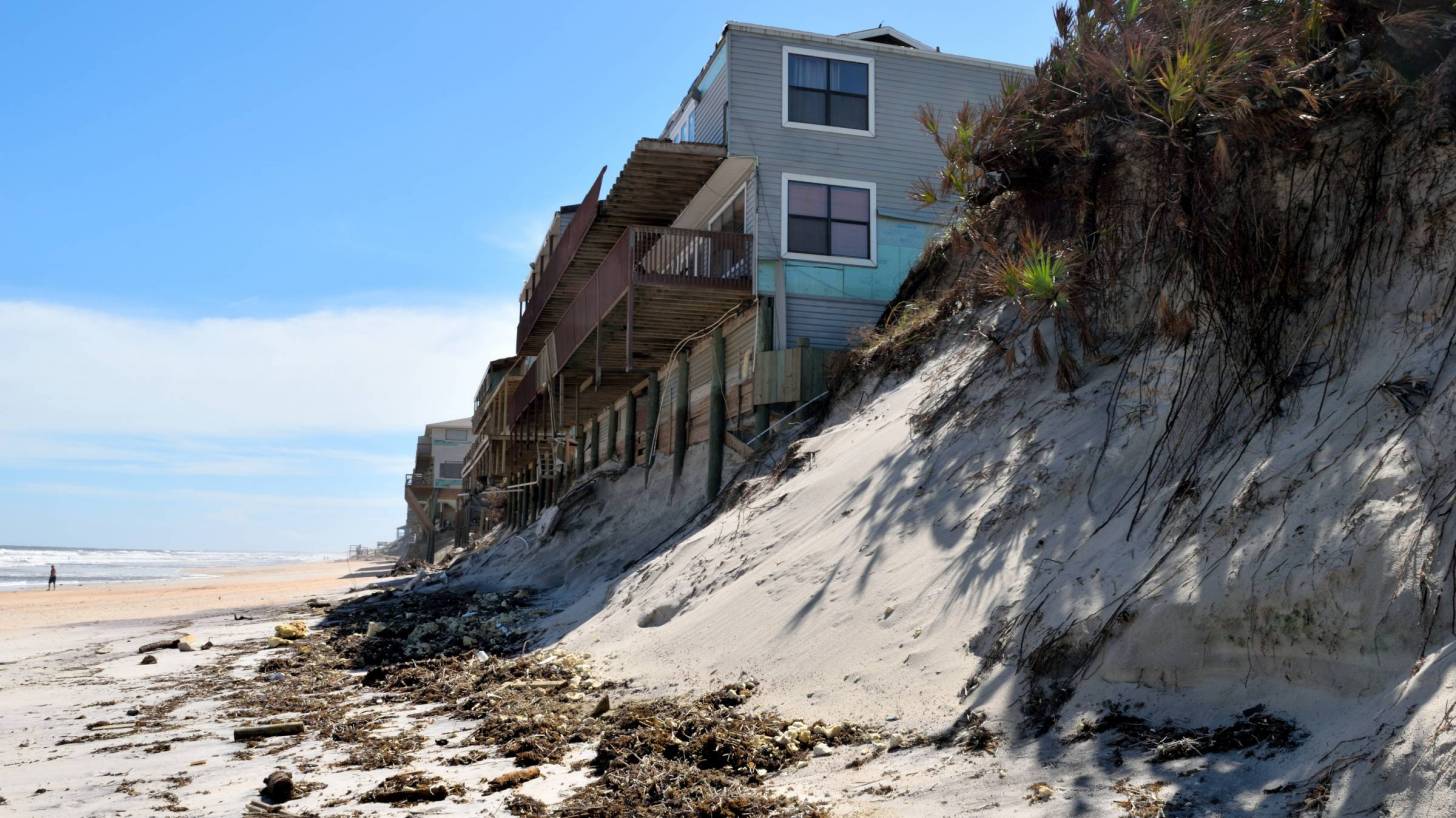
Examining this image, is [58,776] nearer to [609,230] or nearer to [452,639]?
[452,639]

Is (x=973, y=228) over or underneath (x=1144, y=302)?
over

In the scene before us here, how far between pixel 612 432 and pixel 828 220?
34.1ft

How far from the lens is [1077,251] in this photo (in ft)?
27.4

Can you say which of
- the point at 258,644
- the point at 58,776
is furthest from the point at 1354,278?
the point at 258,644

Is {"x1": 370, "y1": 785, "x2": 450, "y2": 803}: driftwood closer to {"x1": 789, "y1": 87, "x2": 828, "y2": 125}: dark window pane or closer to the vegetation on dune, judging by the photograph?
the vegetation on dune

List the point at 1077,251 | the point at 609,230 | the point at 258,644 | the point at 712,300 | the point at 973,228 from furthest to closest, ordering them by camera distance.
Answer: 1. the point at 609,230
2. the point at 712,300
3. the point at 258,644
4. the point at 973,228
5. the point at 1077,251

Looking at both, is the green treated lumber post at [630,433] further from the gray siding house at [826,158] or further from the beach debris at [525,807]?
the beach debris at [525,807]

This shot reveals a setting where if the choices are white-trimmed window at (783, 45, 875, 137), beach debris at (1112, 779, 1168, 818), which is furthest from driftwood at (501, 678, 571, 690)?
white-trimmed window at (783, 45, 875, 137)

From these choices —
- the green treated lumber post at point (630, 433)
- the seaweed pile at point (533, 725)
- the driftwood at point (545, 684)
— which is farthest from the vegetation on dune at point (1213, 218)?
the green treated lumber post at point (630, 433)

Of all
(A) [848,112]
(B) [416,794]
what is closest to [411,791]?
(B) [416,794]

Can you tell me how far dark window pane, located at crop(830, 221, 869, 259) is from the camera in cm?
1836

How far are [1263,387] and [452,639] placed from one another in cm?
982

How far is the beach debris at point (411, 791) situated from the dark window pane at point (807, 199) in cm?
1370

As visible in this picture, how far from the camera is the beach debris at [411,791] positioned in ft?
18.6
